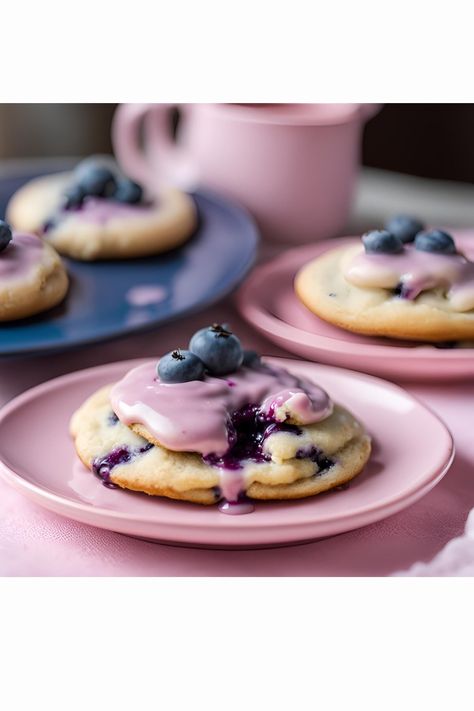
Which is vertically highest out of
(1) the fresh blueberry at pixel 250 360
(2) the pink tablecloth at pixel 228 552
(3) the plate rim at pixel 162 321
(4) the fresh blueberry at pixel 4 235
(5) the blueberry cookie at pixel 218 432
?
(4) the fresh blueberry at pixel 4 235

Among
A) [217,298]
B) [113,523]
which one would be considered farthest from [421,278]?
[113,523]

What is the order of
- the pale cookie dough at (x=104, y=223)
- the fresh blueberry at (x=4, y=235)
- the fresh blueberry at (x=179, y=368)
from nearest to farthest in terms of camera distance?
the fresh blueberry at (x=179, y=368)
the fresh blueberry at (x=4, y=235)
the pale cookie dough at (x=104, y=223)

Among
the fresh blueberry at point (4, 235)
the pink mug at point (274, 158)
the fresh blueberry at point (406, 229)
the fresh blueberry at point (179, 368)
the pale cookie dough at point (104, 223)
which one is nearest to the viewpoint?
the fresh blueberry at point (179, 368)

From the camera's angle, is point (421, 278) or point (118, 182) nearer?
point (421, 278)

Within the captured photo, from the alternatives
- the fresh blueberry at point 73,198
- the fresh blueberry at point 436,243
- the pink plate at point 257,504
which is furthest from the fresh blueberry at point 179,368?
the fresh blueberry at point 73,198

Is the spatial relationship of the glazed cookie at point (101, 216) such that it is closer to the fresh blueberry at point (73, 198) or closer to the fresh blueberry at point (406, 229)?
the fresh blueberry at point (73, 198)

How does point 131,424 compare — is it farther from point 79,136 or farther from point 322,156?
point 79,136

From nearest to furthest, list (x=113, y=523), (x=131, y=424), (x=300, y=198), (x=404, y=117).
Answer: (x=113, y=523), (x=131, y=424), (x=300, y=198), (x=404, y=117)
